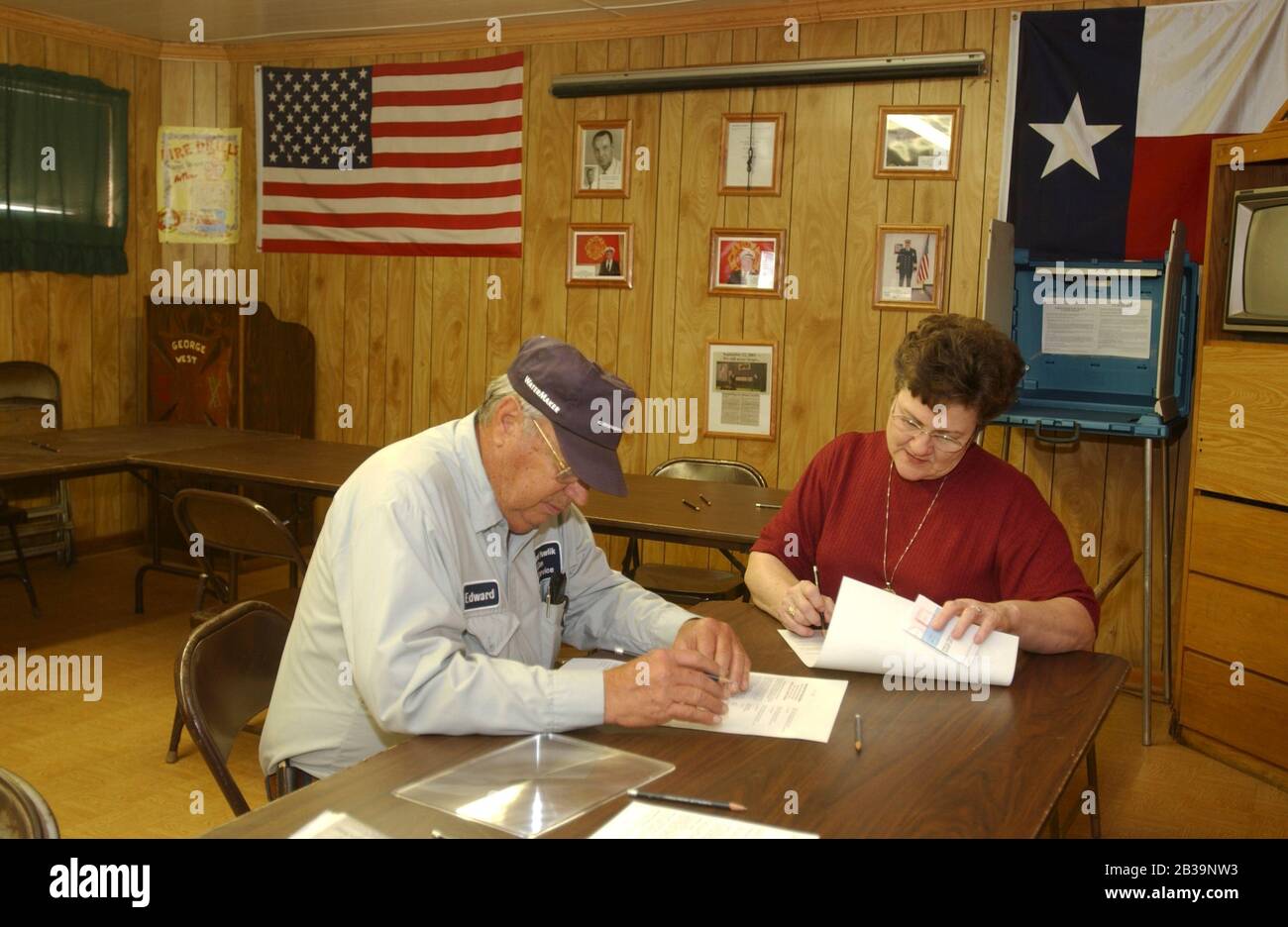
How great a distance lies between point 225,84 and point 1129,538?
5.73 m

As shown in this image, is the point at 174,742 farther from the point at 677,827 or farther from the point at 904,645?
the point at 677,827

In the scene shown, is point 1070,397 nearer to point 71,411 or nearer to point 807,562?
point 807,562

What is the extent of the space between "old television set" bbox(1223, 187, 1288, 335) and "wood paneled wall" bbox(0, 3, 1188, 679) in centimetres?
100

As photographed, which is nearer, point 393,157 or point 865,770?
point 865,770

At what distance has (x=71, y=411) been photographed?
6.80 m

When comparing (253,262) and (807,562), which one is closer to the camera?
(807,562)

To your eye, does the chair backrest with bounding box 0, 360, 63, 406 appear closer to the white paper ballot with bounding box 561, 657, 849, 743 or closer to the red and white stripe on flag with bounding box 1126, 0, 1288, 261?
the white paper ballot with bounding box 561, 657, 849, 743

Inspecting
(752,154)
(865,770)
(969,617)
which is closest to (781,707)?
(865,770)

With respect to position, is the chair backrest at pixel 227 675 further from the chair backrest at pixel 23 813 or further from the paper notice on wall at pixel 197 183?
the paper notice on wall at pixel 197 183

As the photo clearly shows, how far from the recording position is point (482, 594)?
6.46ft

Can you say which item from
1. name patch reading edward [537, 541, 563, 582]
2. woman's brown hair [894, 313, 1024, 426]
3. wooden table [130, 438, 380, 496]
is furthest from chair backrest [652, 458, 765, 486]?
name patch reading edward [537, 541, 563, 582]

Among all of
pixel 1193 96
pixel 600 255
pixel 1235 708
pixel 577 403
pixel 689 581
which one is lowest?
pixel 1235 708

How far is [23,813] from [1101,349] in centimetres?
446
